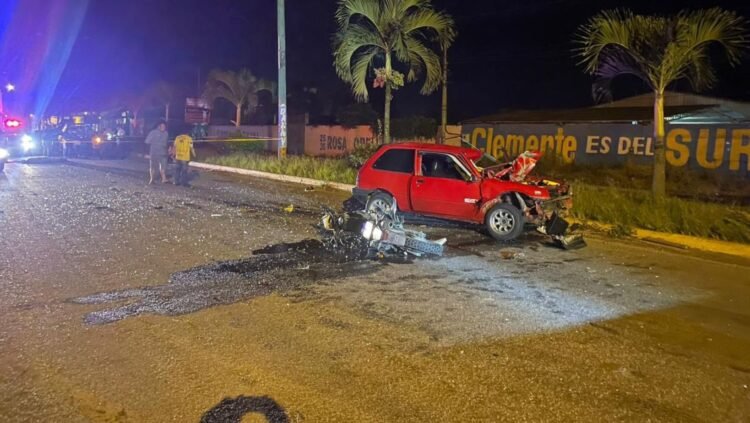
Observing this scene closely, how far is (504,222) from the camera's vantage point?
10031 millimetres

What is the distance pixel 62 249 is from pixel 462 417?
694 cm

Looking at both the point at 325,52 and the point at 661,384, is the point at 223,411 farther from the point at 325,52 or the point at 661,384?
the point at 325,52

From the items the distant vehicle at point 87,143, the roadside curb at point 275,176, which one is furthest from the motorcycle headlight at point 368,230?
the distant vehicle at point 87,143

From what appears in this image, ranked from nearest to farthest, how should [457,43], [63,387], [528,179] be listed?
[63,387] < [528,179] < [457,43]

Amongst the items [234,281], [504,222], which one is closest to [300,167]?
[504,222]

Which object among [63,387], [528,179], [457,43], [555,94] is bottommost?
[63,387]

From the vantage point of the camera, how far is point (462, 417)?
4.06 metres

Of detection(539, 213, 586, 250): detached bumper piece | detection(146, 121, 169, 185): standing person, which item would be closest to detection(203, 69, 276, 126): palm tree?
detection(146, 121, 169, 185): standing person

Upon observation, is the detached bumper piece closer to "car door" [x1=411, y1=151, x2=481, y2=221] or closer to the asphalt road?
the asphalt road

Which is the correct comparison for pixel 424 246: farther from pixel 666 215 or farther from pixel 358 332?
pixel 666 215

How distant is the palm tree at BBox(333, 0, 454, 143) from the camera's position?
17891 millimetres

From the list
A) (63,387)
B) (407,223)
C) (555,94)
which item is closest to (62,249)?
(63,387)

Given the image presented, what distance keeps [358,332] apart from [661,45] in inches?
383

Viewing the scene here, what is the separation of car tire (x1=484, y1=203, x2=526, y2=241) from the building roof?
12.0m
